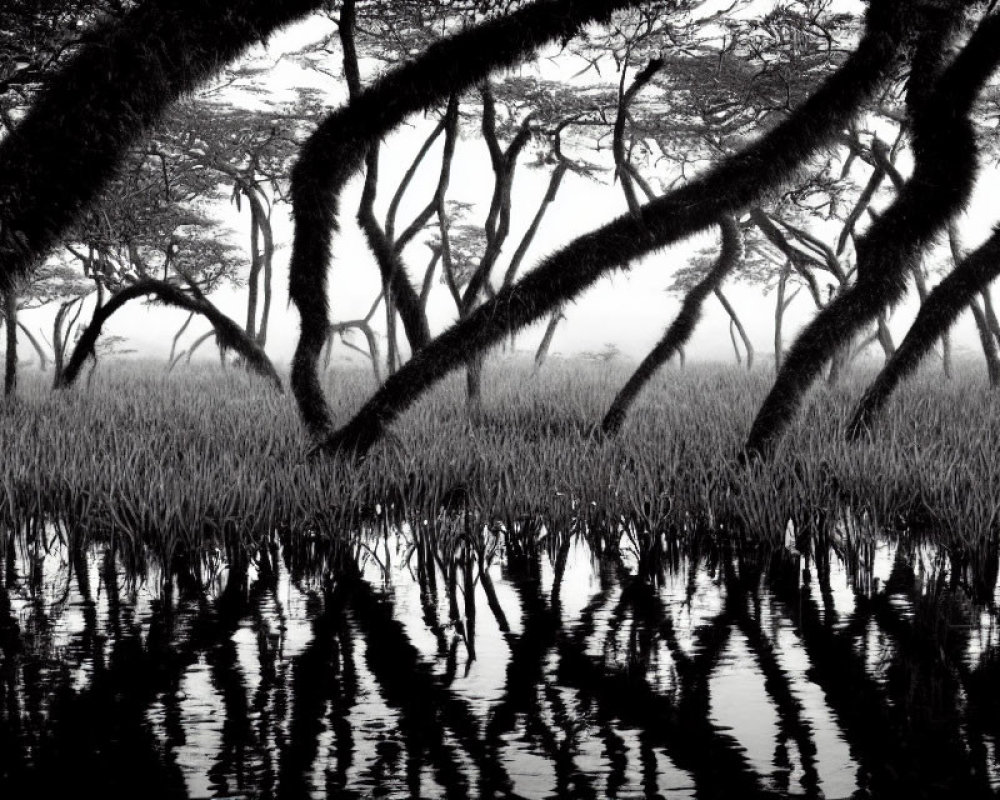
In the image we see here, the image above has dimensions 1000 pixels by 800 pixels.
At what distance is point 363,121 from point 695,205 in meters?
2.25

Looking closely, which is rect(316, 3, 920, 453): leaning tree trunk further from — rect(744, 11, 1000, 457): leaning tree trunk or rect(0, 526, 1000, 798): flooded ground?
rect(0, 526, 1000, 798): flooded ground

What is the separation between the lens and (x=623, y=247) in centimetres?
728

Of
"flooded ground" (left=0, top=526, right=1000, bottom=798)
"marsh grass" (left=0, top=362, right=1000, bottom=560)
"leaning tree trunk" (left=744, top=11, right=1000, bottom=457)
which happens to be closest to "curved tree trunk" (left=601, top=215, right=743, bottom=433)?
"marsh grass" (left=0, top=362, right=1000, bottom=560)

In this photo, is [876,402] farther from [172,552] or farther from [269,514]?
[172,552]

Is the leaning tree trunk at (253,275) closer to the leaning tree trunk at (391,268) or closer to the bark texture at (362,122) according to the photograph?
the leaning tree trunk at (391,268)

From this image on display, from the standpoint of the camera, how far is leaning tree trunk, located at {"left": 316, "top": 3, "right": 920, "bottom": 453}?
7.06 m

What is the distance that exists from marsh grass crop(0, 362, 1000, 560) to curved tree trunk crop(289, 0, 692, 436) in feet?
2.87

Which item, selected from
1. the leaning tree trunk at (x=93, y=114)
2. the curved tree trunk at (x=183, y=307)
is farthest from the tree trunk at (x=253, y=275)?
the leaning tree trunk at (x=93, y=114)

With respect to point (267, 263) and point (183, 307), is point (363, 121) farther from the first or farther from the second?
point (267, 263)

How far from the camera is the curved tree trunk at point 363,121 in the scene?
6469 millimetres

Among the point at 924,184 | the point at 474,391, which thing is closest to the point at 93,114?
the point at 924,184

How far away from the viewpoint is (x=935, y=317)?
8.98 m

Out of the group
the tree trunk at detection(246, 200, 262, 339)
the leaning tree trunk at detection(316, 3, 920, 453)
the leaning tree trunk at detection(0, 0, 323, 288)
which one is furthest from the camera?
the tree trunk at detection(246, 200, 262, 339)

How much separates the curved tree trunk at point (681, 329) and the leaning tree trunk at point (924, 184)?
2560mm
